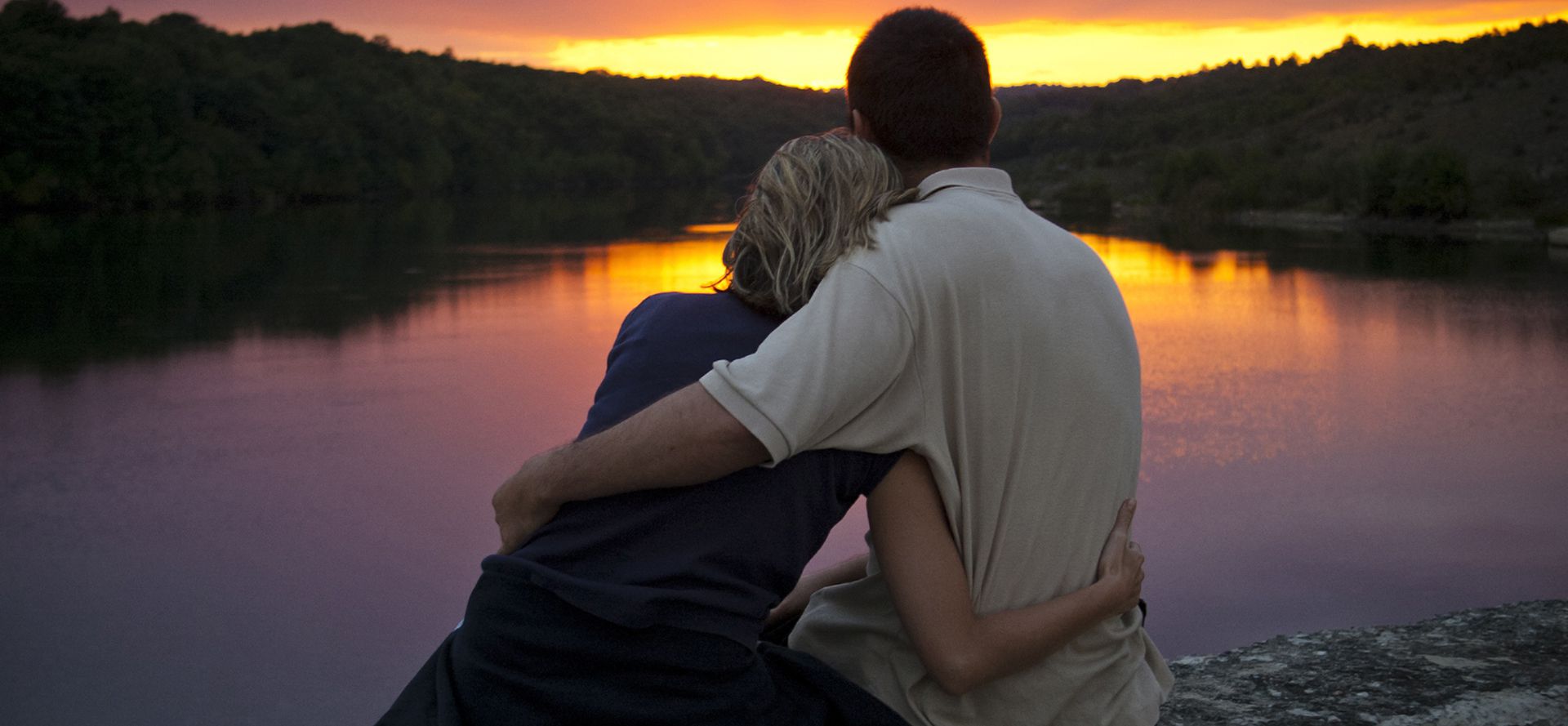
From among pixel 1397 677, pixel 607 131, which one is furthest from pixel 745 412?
pixel 607 131

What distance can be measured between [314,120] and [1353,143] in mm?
39549

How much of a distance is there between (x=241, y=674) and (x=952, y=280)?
481 centimetres

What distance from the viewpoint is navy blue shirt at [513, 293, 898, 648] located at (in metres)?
1.17

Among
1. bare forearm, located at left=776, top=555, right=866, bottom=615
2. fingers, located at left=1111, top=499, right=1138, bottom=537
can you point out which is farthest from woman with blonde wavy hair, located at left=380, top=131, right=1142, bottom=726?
bare forearm, located at left=776, top=555, right=866, bottom=615

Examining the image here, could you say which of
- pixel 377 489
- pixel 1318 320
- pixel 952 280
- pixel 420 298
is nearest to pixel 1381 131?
pixel 1318 320

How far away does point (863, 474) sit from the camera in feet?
4.07

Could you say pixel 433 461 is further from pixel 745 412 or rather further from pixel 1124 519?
pixel 745 412

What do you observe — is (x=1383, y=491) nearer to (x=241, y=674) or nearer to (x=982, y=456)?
(x=241, y=674)

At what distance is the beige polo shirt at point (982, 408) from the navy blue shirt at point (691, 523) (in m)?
0.07

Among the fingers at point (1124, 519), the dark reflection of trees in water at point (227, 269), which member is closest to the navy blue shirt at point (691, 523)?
the fingers at point (1124, 519)

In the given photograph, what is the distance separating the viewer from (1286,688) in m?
2.09

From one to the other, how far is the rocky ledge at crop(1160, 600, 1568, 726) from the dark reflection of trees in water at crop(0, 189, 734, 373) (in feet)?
39.4

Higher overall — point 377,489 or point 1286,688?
point 1286,688

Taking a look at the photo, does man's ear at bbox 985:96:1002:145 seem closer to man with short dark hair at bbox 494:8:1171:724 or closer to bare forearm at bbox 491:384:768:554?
man with short dark hair at bbox 494:8:1171:724
